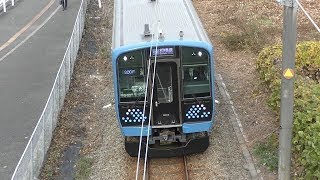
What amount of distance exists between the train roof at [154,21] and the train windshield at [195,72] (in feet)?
1.10

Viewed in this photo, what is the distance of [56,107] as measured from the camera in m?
13.8

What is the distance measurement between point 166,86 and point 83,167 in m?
2.67

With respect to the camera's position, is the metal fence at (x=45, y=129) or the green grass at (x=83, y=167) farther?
the green grass at (x=83, y=167)

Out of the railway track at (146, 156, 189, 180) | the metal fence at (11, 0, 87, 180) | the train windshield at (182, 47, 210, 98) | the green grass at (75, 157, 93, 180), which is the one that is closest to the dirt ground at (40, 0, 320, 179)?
the green grass at (75, 157, 93, 180)

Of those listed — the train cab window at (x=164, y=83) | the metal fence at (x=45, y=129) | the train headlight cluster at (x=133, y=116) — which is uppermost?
the train cab window at (x=164, y=83)

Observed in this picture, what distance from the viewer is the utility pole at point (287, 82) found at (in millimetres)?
8742

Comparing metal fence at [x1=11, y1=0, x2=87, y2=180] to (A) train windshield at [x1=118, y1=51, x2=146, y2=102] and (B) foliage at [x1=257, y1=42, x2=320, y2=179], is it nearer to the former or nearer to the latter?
(A) train windshield at [x1=118, y1=51, x2=146, y2=102]

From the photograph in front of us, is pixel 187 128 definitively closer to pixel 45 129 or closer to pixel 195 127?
pixel 195 127

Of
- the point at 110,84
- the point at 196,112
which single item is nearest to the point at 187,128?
the point at 196,112

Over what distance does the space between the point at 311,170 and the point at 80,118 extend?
691cm

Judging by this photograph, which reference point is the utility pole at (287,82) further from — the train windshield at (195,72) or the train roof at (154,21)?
the train roof at (154,21)

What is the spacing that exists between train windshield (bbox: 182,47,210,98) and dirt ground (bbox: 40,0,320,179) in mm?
2057

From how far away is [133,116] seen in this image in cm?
1116

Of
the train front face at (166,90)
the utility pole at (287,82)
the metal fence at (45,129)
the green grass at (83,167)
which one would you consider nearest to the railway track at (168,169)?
the train front face at (166,90)
